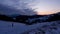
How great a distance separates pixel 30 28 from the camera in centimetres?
352

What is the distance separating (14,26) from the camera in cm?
340

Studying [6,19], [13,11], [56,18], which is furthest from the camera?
[56,18]

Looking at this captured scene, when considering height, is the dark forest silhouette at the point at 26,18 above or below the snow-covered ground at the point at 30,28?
above

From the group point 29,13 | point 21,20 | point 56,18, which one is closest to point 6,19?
point 21,20

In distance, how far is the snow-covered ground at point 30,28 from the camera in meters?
3.29

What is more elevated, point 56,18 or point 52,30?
point 56,18

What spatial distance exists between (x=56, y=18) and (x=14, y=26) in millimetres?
1137

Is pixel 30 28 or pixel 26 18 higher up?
pixel 26 18

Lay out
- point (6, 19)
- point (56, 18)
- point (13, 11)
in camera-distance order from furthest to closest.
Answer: point (56, 18), point (13, 11), point (6, 19)

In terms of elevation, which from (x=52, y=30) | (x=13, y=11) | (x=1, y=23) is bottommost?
(x=52, y=30)

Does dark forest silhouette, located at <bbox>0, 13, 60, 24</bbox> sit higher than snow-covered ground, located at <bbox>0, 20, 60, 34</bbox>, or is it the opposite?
dark forest silhouette, located at <bbox>0, 13, 60, 24</bbox>

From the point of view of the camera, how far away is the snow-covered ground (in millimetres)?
3293

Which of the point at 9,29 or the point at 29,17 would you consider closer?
the point at 9,29

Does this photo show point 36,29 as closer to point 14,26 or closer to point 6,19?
point 14,26
